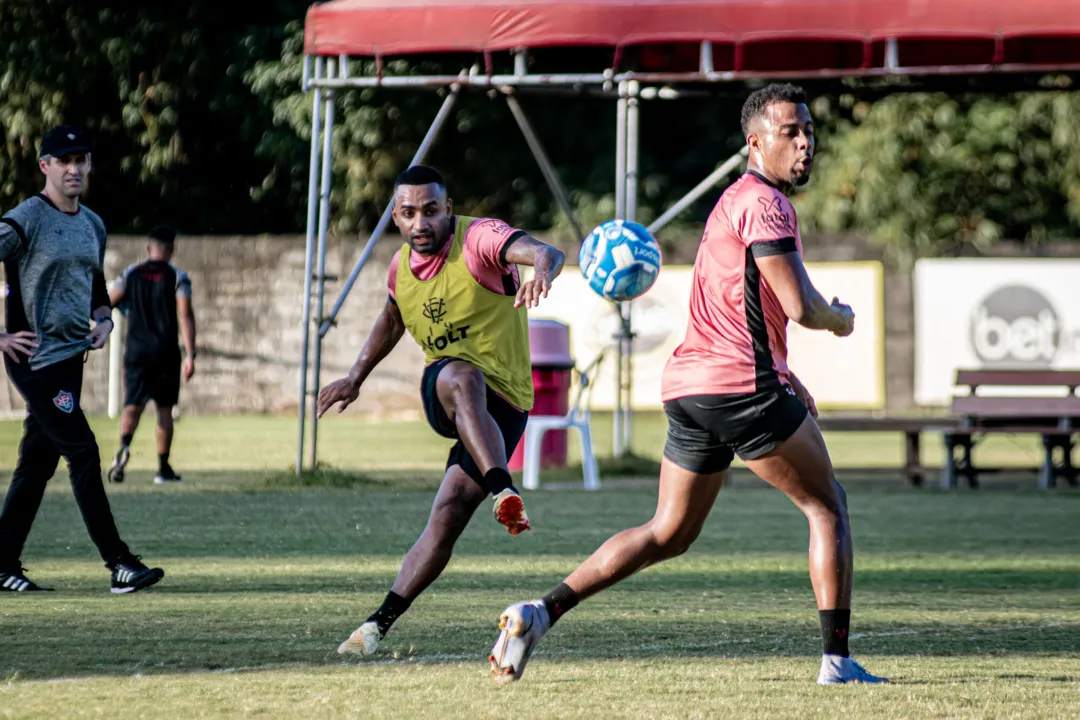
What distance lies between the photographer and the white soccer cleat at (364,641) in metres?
6.79

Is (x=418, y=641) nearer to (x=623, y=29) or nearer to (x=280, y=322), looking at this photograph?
(x=623, y=29)

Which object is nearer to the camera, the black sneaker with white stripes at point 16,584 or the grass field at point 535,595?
the grass field at point 535,595

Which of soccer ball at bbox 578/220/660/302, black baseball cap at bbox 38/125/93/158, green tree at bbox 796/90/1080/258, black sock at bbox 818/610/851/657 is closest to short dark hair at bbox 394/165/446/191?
black baseball cap at bbox 38/125/93/158

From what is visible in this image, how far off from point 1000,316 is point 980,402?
8.71 meters

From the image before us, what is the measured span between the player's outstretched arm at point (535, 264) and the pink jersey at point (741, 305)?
1.88 ft

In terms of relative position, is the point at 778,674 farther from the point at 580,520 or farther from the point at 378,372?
the point at 378,372

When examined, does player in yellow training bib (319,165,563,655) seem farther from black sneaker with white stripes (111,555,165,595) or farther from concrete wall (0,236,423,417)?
concrete wall (0,236,423,417)

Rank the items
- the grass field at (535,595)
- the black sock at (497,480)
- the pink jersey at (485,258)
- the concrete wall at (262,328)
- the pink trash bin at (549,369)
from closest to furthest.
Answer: the grass field at (535,595) < the black sock at (497,480) < the pink jersey at (485,258) < the pink trash bin at (549,369) < the concrete wall at (262,328)

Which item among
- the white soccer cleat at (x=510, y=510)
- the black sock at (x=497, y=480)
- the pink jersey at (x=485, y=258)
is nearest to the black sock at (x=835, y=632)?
the white soccer cleat at (x=510, y=510)

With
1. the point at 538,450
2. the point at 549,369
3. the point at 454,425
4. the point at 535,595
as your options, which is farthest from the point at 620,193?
the point at 454,425

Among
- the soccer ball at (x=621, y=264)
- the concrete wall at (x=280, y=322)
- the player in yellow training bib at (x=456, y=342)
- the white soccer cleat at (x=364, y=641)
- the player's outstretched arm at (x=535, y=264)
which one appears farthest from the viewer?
the concrete wall at (x=280, y=322)

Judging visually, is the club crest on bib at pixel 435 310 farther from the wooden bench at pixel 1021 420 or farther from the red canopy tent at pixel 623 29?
the wooden bench at pixel 1021 420

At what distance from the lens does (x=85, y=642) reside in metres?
7.02

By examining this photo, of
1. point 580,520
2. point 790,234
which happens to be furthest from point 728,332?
point 580,520
